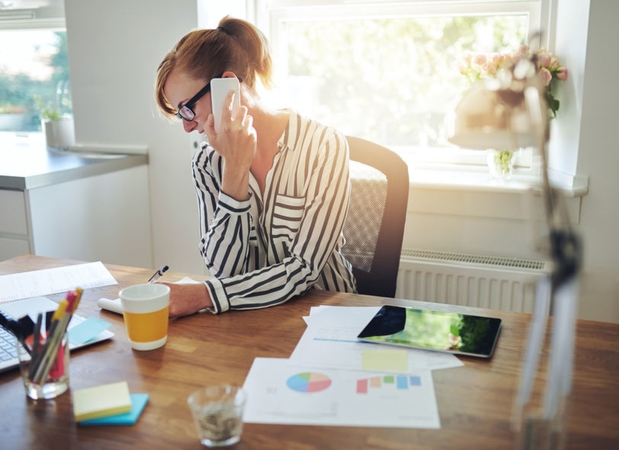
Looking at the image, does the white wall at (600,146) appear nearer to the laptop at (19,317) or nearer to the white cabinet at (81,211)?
the laptop at (19,317)

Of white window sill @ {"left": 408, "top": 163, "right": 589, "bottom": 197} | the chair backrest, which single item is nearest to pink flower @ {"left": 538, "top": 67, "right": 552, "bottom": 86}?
white window sill @ {"left": 408, "top": 163, "right": 589, "bottom": 197}

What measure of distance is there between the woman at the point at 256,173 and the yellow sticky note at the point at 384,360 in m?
0.29

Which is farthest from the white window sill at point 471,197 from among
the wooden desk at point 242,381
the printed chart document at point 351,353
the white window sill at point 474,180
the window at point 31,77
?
the window at point 31,77

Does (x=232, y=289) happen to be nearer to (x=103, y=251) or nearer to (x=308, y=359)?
(x=308, y=359)

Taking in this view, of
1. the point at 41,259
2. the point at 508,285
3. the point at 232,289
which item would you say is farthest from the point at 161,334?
the point at 508,285

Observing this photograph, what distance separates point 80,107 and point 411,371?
6.73ft

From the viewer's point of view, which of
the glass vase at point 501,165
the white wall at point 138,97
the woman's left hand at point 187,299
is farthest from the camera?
the white wall at point 138,97

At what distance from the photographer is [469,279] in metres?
1.95

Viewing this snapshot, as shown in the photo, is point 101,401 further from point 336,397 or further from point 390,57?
point 390,57

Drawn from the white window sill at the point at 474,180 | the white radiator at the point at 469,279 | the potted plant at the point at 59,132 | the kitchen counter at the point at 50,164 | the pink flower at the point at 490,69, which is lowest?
the white radiator at the point at 469,279

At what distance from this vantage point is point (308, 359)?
905 mm

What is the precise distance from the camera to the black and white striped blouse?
125 cm

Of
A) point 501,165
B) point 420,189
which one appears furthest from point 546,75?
point 420,189

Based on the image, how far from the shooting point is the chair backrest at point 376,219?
1.38 meters
